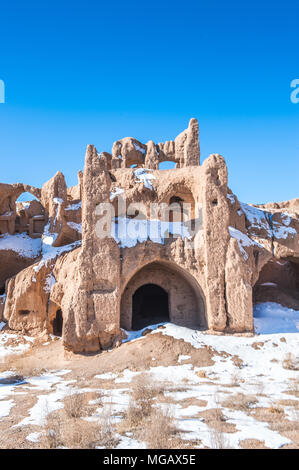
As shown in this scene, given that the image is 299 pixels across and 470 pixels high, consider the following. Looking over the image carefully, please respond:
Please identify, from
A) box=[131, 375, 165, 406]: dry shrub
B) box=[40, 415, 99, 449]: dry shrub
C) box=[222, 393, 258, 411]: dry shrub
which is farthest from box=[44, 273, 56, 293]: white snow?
box=[222, 393, 258, 411]: dry shrub

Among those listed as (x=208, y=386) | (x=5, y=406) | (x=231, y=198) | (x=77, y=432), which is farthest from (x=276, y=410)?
(x=231, y=198)

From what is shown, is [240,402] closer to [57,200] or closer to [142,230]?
[142,230]

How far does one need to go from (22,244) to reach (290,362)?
680 inches

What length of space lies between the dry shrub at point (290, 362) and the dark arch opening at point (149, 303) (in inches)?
324

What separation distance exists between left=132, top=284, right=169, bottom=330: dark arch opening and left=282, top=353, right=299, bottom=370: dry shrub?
823 centimetres

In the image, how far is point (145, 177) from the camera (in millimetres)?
18250

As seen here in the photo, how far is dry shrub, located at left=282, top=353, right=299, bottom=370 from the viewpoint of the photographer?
11.9 meters

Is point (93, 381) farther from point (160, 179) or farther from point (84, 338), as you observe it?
point (160, 179)

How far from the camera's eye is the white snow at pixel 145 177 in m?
17.8

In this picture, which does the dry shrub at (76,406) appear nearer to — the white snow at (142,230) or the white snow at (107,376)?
the white snow at (107,376)

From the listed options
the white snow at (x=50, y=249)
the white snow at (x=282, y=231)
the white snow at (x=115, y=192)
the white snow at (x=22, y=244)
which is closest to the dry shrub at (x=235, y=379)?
the white snow at (x=115, y=192)

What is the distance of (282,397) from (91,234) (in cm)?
935

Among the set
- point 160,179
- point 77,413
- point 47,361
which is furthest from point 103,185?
point 77,413

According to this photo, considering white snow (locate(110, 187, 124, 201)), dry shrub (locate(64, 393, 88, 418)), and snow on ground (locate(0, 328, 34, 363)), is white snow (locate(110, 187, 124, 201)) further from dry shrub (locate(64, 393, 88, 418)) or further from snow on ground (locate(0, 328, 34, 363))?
dry shrub (locate(64, 393, 88, 418))
